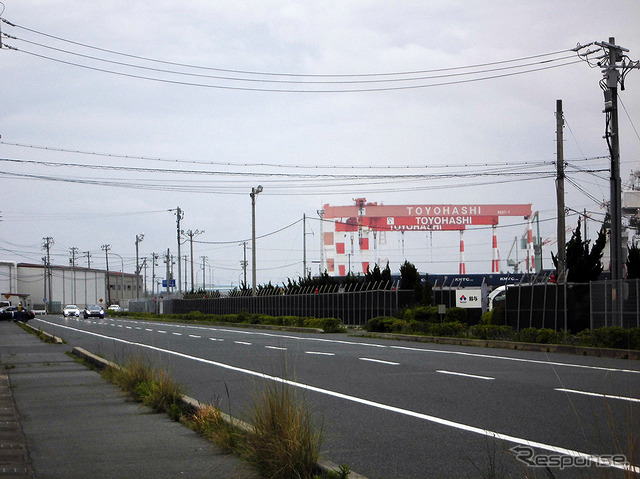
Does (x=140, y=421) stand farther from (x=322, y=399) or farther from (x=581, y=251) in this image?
(x=581, y=251)

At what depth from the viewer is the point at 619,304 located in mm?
23828

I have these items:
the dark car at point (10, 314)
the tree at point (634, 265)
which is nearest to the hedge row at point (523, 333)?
the tree at point (634, 265)

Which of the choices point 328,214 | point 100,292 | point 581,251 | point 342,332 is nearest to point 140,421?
point 581,251

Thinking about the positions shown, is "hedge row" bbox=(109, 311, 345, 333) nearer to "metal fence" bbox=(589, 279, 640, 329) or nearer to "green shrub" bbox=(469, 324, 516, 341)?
"green shrub" bbox=(469, 324, 516, 341)

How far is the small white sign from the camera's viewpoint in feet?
118

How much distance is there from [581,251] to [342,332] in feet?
40.0

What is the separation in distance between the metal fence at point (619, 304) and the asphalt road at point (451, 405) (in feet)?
15.2

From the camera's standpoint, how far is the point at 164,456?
26.1 feet

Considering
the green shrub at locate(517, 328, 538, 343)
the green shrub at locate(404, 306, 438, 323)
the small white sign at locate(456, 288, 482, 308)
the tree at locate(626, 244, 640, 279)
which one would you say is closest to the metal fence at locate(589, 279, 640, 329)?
the green shrub at locate(517, 328, 538, 343)

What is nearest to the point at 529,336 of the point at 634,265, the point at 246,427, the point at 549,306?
the point at 549,306

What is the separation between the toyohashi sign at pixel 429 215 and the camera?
82.6 meters

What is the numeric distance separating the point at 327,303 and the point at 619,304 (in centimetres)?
2739

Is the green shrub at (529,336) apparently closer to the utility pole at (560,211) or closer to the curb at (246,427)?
the utility pole at (560,211)

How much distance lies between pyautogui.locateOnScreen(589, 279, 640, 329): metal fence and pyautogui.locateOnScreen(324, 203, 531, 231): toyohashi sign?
2256 inches
